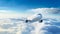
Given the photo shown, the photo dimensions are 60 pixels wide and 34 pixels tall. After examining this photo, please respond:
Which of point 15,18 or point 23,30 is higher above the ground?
point 15,18

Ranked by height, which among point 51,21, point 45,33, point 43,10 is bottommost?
point 45,33

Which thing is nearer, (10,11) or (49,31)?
(49,31)

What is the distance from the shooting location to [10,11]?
1.29 metres

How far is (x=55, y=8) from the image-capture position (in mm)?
1253

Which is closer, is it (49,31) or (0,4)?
(49,31)

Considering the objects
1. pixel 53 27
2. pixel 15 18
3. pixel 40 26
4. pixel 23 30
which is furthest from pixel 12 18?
pixel 53 27

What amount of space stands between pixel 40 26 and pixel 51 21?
117 mm

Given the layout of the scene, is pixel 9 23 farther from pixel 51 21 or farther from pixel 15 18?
pixel 51 21

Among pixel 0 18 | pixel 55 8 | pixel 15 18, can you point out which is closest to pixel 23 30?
pixel 15 18

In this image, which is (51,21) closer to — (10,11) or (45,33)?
(45,33)

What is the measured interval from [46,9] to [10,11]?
0.36 m

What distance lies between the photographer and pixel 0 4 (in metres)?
1.30

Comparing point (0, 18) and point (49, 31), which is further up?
point (0, 18)

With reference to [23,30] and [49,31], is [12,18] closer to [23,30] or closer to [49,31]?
[23,30]
